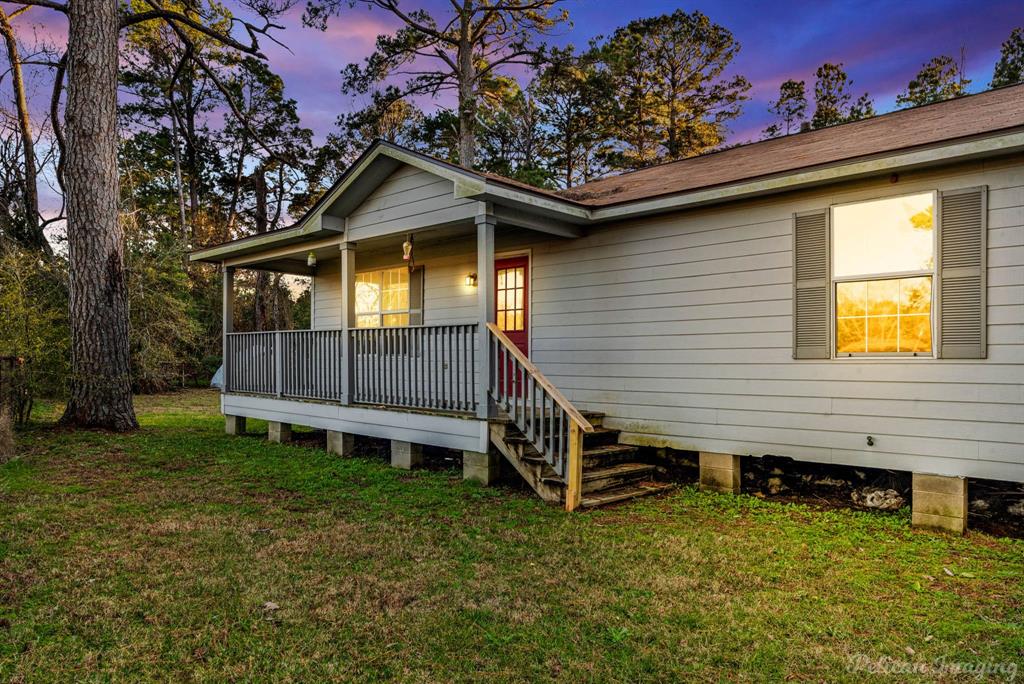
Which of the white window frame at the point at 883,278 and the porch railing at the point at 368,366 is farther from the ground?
the white window frame at the point at 883,278

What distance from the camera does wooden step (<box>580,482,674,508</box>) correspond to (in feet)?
17.9

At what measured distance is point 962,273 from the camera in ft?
15.7

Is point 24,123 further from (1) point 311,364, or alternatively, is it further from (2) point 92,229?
(1) point 311,364

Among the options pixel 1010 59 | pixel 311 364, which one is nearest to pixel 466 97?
pixel 311 364

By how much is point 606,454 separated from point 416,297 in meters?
4.23

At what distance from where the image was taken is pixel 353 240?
26.1 feet

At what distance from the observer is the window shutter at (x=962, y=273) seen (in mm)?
4699

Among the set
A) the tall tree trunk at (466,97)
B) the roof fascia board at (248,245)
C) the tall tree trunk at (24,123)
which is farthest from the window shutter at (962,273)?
the tall tree trunk at (24,123)

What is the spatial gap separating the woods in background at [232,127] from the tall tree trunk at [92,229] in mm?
26

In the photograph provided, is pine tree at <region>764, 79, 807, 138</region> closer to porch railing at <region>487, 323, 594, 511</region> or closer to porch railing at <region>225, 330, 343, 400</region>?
porch railing at <region>225, 330, 343, 400</region>

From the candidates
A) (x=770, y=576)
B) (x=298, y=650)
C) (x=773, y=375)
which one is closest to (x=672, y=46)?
(x=773, y=375)

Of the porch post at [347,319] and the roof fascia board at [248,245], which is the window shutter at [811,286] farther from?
the roof fascia board at [248,245]

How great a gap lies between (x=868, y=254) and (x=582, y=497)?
129 inches

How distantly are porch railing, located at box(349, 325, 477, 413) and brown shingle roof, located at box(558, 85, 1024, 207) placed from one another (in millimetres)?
2262
